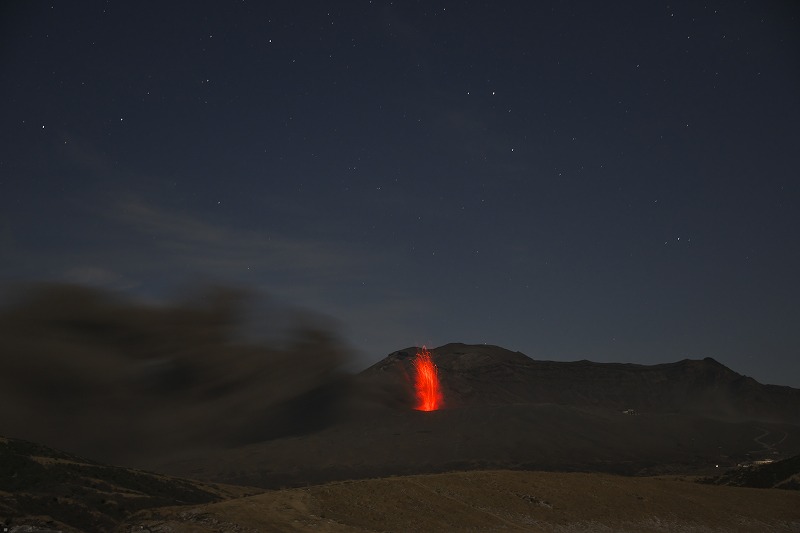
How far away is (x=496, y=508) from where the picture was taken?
4166cm

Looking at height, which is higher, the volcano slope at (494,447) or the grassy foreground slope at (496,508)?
the volcano slope at (494,447)

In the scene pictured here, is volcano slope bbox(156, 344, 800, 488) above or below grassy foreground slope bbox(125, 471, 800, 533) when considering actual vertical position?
above

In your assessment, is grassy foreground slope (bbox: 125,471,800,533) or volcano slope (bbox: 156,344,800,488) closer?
grassy foreground slope (bbox: 125,471,800,533)

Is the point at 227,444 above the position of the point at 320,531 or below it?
above

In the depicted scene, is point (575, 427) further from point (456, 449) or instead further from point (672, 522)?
point (672, 522)

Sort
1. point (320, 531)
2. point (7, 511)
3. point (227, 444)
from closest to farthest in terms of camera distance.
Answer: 1. point (320, 531)
2. point (7, 511)
3. point (227, 444)

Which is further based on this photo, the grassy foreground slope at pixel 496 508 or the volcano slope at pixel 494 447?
the volcano slope at pixel 494 447

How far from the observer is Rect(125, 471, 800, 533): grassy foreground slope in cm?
3409

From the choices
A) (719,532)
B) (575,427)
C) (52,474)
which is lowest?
(719,532)

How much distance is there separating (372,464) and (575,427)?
54154mm

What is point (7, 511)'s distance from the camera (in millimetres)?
35750

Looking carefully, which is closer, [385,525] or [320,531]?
[320,531]

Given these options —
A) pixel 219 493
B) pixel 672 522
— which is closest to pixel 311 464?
pixel 219 493

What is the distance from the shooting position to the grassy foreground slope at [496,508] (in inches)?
1342
